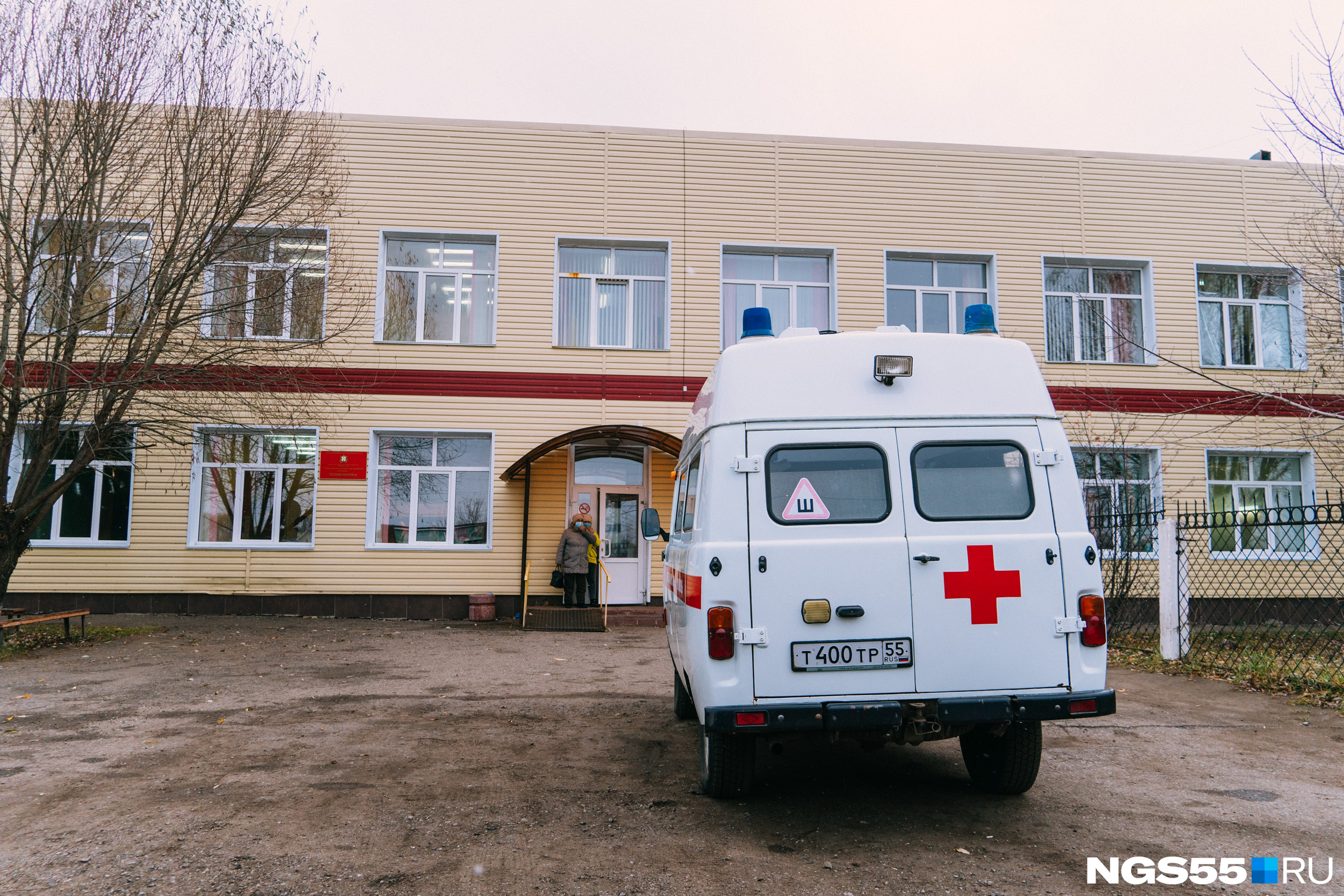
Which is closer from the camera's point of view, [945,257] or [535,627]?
[535,627]

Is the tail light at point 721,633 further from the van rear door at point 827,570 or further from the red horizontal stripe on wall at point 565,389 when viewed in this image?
the red horizontal stripe on wall at point 565,389

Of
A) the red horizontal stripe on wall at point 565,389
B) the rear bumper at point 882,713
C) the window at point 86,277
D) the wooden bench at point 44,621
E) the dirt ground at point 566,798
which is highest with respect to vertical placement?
the window at point 86,277

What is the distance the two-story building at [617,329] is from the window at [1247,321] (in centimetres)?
5

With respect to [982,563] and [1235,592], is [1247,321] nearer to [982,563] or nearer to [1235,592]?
[1235,592]

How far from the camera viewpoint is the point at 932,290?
15141mm

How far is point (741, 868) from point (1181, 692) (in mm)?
6167

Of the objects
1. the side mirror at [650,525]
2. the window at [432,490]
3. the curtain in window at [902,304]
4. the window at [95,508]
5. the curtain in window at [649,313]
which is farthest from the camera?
the curtain in window at [902,304]

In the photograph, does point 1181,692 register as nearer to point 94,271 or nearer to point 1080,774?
point 1080,774

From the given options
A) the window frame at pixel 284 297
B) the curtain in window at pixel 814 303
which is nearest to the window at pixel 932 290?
the curtain in window at pixel 814 303

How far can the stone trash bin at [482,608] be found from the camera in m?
13.2

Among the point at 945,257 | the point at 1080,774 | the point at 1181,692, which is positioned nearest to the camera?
the point at 1080,774

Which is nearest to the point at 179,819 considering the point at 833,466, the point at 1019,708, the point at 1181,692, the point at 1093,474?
the point at 833,466

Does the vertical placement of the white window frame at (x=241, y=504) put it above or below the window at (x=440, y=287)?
below

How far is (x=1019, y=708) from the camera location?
12.9ft
